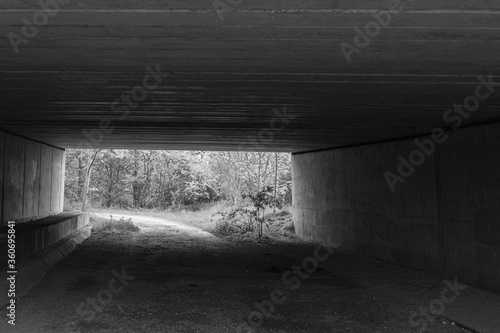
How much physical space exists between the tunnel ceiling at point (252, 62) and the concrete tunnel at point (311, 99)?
0.03 m

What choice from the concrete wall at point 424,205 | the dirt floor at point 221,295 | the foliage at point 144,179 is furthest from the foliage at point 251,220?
the foliage at point 144,179

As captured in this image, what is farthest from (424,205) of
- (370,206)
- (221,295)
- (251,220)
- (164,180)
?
(164,180)

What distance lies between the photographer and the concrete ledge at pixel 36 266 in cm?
757

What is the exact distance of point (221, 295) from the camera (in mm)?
8055

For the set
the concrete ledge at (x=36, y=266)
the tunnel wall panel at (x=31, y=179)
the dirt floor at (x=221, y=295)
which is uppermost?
the tunnel wall panel at (x=31, y=179)

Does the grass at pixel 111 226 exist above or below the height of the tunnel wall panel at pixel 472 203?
below

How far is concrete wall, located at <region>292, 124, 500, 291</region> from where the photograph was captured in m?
8.51

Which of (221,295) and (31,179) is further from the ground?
(31,179)

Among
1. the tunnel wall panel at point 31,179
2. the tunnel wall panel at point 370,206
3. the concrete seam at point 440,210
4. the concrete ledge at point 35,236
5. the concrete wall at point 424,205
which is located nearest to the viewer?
the concrete wall at point 424,205

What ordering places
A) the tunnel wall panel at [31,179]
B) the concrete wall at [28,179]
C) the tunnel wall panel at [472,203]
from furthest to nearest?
1. the tunnel wall panel at [31,179]
2. the concrete wall at [28,179]
3. the tunnel wall panel at [472,203]

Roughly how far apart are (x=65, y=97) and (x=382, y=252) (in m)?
8.97

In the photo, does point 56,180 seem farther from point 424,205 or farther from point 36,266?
point 424,205

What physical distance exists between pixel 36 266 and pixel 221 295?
3983mm

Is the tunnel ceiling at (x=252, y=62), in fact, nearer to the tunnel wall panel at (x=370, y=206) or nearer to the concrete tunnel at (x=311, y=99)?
the concrete tunnel at (x=311, y=99)
